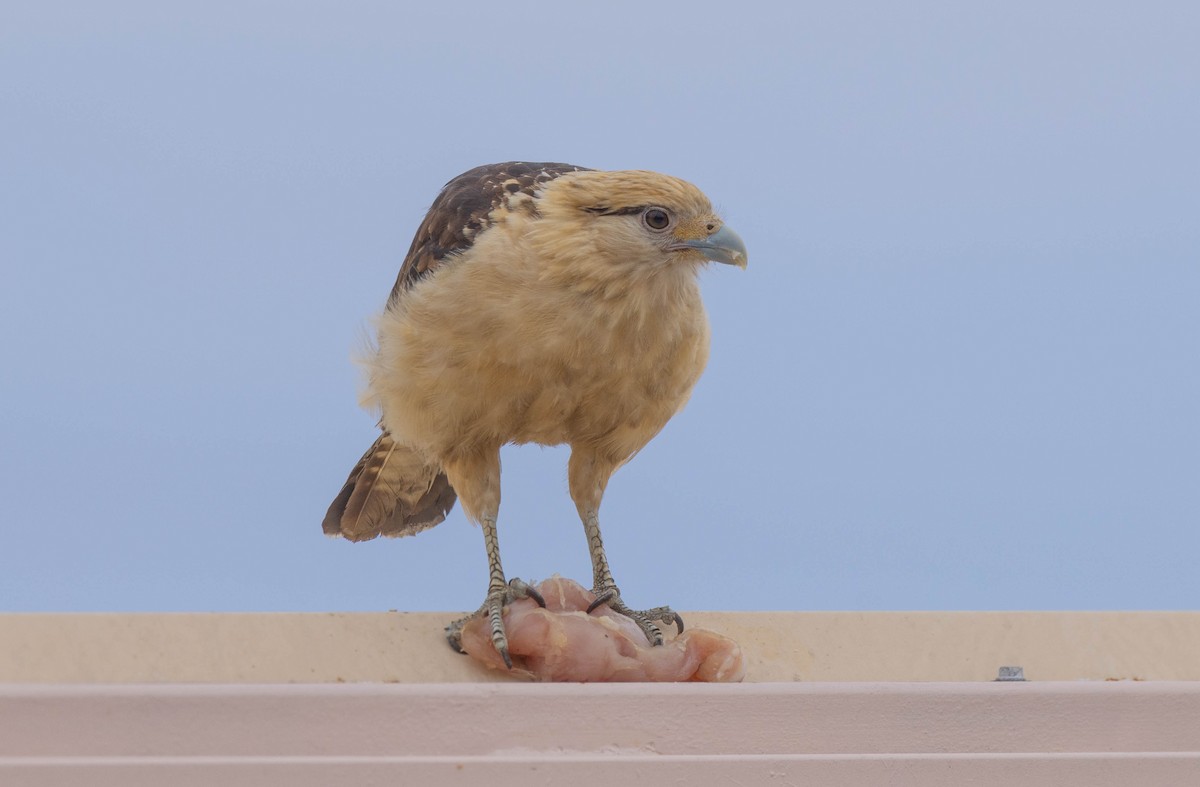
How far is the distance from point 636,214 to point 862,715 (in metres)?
1.82

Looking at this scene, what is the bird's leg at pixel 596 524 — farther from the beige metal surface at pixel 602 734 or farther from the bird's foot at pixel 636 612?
the beige metal surface at pixel 602 734

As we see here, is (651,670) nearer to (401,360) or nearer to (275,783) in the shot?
(401,360)

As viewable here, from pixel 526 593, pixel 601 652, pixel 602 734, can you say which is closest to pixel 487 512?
pixel 526 593

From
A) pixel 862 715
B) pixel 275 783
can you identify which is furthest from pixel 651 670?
pixel 275 783

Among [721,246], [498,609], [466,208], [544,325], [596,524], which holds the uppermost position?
[466,208]

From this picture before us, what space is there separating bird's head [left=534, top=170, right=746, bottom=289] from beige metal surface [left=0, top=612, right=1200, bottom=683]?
1.26 metres

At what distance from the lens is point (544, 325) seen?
4.41m

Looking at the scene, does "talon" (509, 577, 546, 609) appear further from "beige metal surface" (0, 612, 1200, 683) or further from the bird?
"beige metal surface" (0, 612, 1200, 683)

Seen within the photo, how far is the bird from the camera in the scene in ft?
14.6

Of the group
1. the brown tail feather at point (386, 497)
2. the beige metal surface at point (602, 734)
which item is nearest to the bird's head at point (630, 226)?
the brown tail feather at point (386, 497)

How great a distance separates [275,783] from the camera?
9.45 ft

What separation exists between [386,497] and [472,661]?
1137mm

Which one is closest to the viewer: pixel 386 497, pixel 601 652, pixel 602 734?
pixel 602 734

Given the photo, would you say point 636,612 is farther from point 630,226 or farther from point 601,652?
point 630,226
